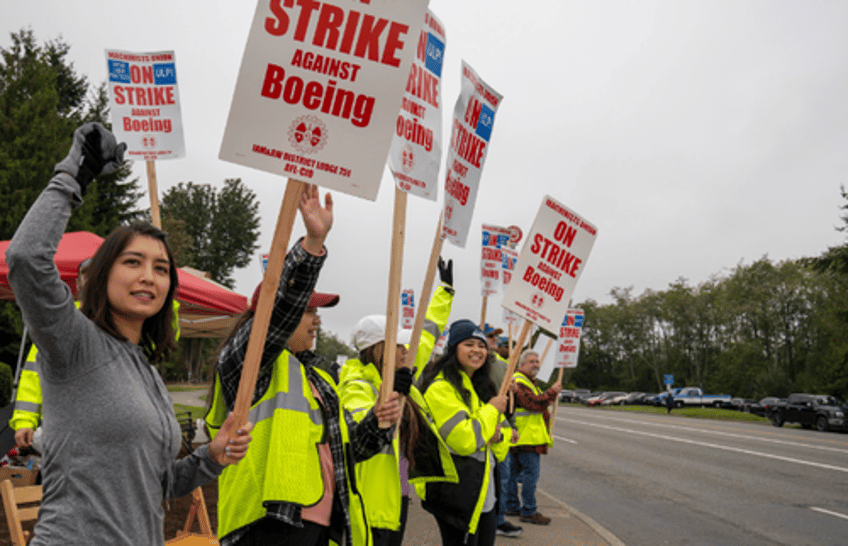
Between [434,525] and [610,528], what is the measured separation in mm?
2144

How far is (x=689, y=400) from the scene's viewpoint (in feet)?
165

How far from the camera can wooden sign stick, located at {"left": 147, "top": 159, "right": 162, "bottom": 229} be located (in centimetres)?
409

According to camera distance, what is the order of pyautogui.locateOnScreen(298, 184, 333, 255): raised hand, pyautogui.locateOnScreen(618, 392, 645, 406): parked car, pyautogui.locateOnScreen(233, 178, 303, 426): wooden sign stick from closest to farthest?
pyautogui.locateOnScreen(233, 178, 303, 426): wooden sign stick → pyautogui.locateOnScreen(298, 184, 333, 255): raised hand → pyautogui.locateOnScreen(618, 392, 645, 406): parked car

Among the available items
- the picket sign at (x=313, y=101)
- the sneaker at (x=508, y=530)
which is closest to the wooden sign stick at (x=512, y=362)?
the picket sign at (x=313, y=101)

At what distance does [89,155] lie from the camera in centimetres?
167

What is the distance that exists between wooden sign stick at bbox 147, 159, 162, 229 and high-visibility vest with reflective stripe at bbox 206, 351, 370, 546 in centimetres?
193

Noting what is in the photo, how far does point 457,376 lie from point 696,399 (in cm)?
5111

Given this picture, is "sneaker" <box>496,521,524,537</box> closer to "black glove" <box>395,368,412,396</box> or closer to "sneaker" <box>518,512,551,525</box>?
"sneaker" <box>518,512,551,525</box>

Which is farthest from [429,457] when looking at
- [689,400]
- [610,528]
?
[689,400]

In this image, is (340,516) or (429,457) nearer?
(340,516)

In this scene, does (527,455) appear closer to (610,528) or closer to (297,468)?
(610,528)

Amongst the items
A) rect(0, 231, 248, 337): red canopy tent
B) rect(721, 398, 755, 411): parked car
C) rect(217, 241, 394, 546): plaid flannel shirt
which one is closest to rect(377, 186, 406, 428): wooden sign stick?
rect(217, 241, 394, 546): plaid flannel shirt

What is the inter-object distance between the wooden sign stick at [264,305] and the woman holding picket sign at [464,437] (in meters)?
2.08

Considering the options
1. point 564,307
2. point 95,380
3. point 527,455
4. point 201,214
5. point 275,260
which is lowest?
point 527,455
